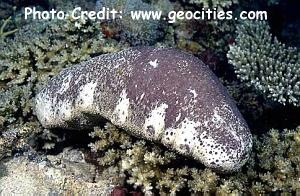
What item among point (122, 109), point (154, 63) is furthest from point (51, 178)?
point (154, 63)

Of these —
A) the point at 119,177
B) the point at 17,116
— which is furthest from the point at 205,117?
the point at 17,116

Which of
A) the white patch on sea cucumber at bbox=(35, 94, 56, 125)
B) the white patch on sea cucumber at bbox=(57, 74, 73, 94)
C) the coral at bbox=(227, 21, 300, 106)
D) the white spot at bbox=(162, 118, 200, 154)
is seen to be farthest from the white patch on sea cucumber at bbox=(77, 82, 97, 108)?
the coral at bbox=(227, 21, 300, 106)

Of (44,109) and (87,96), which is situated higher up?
(87,96)

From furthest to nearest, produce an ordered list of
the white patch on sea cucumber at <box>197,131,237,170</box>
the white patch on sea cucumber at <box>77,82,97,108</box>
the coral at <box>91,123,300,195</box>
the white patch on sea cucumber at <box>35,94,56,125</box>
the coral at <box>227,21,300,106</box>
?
1. the coral at <box>227,21,300,106</box>
2. the white patch on sea cucumber at <box>35,94,56,125</box>
3. the white patch on sea cucumber at <box>77,82,97,108</box>
4. the coral at <box>91,123,300,195</box>
5. the white patch on sea cucumber at <box>197,131,237,170</box>

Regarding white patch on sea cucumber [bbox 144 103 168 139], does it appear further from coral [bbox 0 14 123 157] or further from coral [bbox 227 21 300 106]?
coral [bbox 0 14 123 157]

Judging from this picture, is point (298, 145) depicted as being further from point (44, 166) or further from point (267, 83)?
point (44, 166)

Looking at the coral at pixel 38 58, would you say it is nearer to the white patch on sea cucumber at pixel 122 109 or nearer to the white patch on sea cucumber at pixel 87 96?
the white patch on sea cucumber at pixel 87 96

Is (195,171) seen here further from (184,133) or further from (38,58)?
(38,58)

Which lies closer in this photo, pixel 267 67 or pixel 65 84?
pixel 65 84
